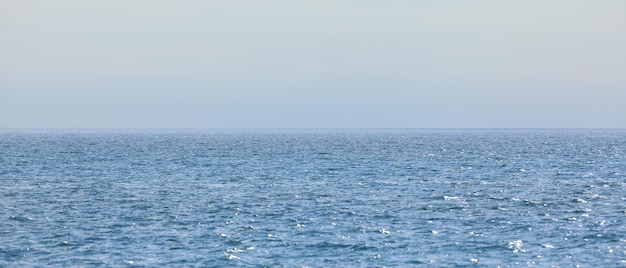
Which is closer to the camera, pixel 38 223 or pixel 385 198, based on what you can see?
pixel 38 223

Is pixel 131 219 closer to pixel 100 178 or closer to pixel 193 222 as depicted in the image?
pixel 193 222

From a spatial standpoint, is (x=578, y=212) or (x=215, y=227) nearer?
(x=215, y=227)

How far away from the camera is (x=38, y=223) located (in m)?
47.3

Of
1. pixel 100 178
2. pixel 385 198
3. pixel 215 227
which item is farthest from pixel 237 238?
pixel 100 178

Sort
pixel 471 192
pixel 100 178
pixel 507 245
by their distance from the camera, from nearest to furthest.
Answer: pixel 507 245 → pixel 471 192 → pixel 100 178

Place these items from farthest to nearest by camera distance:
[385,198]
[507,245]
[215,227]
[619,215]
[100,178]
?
[100,178], [385,198], [619,215], [215,227], [507,245]

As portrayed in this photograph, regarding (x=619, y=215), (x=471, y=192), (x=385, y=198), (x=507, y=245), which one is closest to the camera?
(x=507, y=245)

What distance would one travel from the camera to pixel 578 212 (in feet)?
171

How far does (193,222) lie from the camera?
158 ft

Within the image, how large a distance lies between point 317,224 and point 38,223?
1661 cm

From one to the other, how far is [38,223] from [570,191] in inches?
1660

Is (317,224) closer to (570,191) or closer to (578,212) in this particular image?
(578,212)

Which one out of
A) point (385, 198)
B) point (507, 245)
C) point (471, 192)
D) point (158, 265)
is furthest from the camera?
point (471, 192)

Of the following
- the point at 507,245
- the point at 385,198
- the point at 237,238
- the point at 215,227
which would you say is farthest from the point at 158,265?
the point at 385,198
